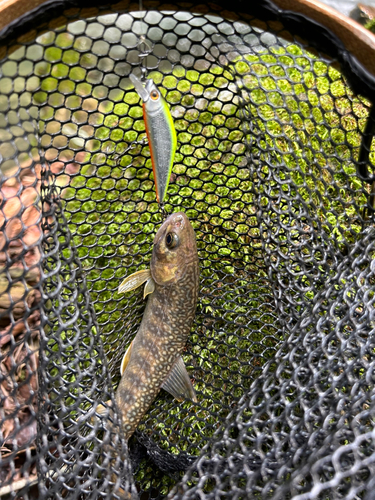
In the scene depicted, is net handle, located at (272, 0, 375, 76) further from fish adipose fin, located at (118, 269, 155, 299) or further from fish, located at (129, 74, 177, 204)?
fish adipose fin, located at (118, 269, 155, 299)

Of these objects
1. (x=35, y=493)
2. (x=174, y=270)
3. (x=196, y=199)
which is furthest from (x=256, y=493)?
(x=35, y=493)

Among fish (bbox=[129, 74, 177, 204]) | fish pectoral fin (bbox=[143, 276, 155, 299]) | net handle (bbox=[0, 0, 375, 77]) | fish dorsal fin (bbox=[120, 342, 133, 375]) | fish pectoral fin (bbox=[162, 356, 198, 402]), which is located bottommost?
fish dorsal fin (bbox=[120, 342, 133, 375])

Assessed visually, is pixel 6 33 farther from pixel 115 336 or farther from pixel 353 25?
pixel 115 336

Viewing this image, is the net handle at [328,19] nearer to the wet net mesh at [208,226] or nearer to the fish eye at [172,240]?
the wet net mesh at [208,226]

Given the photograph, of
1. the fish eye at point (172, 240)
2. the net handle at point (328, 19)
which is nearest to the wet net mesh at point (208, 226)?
the net handle at point (328, 19)

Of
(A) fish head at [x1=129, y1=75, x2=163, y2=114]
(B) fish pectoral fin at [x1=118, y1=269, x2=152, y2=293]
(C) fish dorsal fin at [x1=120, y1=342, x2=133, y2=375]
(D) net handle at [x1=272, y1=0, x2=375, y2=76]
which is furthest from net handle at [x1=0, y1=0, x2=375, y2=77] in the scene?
(C) fish dorsal fin at [x1=120, y1=342, x2=133, y2=375]
